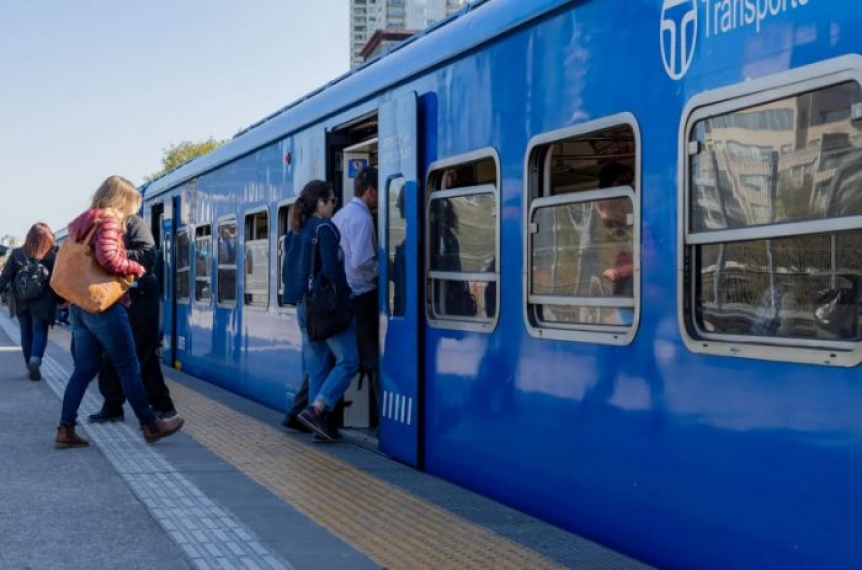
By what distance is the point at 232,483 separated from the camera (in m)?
6.40

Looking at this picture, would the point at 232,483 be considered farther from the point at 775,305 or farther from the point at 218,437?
the point at 775,305

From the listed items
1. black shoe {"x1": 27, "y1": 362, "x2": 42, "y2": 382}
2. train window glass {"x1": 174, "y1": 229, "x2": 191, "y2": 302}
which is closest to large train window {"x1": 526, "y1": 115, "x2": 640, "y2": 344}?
black shoe {"x1": 27, "y1": 362, "x2": 42, "y2": 382}

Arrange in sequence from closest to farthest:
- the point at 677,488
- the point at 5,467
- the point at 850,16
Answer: the point at 850,16 → the point at 677,488 → the point at 5,467

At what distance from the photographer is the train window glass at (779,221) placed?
3451 mm

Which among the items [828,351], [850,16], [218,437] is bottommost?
[218,437]

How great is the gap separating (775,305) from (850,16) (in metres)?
0.91

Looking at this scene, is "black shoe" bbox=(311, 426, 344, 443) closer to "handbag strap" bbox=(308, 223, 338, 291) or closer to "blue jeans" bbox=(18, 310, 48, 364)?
"handbag strap" bbox=(308, 223, 338, 291)

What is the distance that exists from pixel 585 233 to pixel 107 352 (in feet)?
12.7

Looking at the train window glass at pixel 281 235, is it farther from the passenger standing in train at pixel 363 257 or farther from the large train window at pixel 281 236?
the passenger standing in train at pixel 363 257

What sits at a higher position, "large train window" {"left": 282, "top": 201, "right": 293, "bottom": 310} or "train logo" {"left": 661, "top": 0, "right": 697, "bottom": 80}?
"train logo" {"left": 661, "top": 0, "right": 697, "bottom": 80}

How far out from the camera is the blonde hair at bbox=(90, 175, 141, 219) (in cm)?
768

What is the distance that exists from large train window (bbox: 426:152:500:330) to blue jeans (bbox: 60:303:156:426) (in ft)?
7.25

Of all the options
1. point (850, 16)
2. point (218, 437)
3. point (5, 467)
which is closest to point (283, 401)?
point (218, 437)

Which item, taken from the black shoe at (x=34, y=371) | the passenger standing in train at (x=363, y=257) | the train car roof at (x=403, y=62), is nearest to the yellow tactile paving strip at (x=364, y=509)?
the passenger standing in train at (x=363, y=257)
